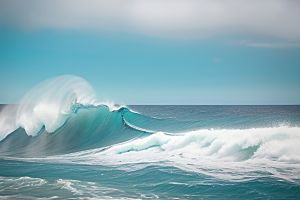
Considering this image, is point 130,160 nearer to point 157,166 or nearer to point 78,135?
point 157,166

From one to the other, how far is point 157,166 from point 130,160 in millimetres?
1682

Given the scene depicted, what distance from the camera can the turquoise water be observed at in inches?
248

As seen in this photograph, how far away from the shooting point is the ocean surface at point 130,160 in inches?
251

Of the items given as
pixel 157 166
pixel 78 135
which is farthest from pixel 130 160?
pixel 78 135

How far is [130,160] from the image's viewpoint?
1018 centimetres

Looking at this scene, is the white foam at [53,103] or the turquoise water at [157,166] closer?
the turquoise water at [157,166]

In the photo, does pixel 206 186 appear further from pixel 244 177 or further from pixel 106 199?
Result: pixel 106 199

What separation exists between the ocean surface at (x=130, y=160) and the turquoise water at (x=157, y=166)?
0.08 ft

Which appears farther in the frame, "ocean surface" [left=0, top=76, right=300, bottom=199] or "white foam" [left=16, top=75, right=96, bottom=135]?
"white foam" [left=16, top=75, right=96, bottom=135]

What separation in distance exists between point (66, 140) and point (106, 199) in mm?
10121

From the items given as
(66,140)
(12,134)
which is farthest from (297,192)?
(12,134)

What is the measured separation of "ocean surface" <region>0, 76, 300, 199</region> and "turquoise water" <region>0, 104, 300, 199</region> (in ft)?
0.08

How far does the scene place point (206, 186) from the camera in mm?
6652

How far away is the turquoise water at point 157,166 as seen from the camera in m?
6.30
